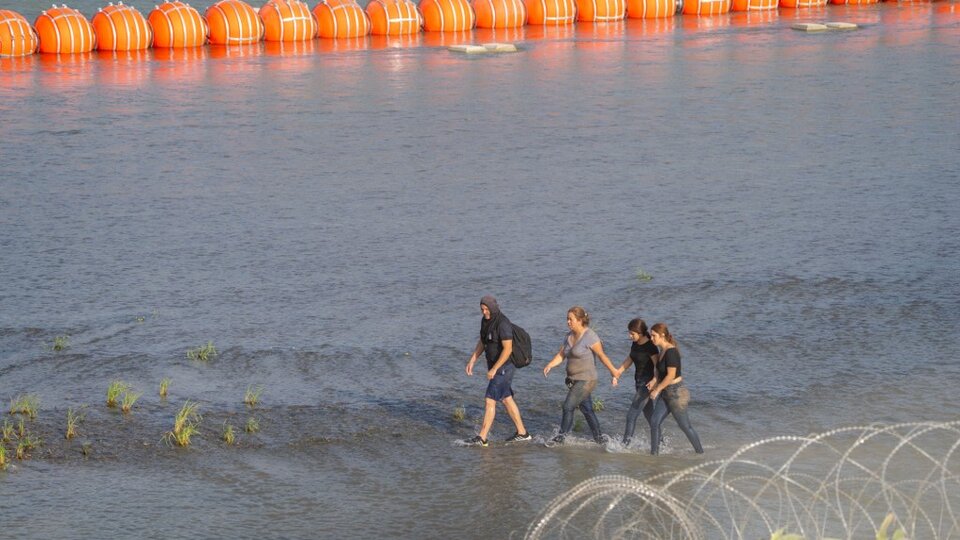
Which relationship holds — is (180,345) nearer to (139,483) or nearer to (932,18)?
(139,483)

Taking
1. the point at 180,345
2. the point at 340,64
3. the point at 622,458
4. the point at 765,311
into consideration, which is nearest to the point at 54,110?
the point at 340,64

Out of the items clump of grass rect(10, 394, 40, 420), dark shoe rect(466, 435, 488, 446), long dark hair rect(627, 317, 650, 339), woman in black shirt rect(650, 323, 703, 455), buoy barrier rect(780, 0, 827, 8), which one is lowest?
dark shoe rect(466, 435, 488, 446)

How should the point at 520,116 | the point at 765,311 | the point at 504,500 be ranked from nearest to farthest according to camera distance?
the point at 504,500
the point at 765,311
the point at 520,116

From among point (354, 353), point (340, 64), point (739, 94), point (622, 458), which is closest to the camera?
point (622, 458)

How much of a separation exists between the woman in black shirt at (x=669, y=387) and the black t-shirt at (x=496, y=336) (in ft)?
4.07

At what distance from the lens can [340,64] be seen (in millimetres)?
37781

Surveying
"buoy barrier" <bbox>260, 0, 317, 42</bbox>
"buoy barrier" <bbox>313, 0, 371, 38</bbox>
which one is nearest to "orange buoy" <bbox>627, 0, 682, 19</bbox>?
"buoy barrier" <bbox>313, 0, 371, 38</bbox>

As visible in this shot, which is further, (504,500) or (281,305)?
(281,305)

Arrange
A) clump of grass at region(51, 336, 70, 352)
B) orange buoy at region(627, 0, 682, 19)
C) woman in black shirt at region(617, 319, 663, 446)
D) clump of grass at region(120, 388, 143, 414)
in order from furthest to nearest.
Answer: orange buoy at region(627, 0, 682, 19), clump of grass at region(51, 336, 70, 352), clump of grass at region(120, 388, 143, 414), woman in black shirt at region(617, 319, 663, 446)

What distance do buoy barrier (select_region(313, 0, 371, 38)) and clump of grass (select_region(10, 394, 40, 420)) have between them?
31.6m

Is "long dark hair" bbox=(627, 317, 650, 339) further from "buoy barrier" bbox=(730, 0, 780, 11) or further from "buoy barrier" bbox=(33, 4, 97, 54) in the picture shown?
"buoy barrier" bbox=(730, 0, 780, 11)

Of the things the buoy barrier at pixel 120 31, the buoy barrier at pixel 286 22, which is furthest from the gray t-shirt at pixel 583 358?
the buoy barrier at pixel 286 22

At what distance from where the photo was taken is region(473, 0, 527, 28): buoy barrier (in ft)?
148

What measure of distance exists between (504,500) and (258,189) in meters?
12.7
